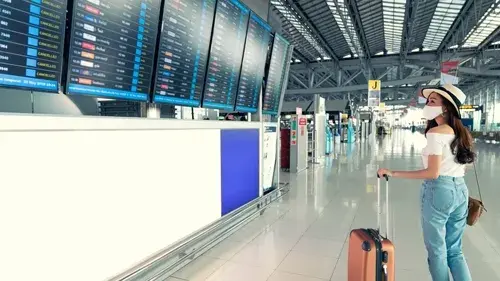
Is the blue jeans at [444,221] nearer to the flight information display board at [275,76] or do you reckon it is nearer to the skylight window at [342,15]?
the flight information display board at [275,76]

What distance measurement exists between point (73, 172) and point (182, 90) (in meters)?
1.36

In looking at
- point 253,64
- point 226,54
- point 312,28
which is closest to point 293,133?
point 253,64

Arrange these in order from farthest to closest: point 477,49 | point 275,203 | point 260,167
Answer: point 477,49 < point 275,203 < point 260,167

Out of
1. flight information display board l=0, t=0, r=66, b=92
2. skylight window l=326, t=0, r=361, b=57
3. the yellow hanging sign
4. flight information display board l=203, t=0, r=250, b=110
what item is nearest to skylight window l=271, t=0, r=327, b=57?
skylight window l=326, t=0, r=361, b=57

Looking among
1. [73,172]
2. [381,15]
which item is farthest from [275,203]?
[381,15]

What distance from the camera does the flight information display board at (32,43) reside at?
63.9 inches

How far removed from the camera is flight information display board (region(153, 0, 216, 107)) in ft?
8.91

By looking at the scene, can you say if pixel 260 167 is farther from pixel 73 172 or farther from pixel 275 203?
pixel 73 172

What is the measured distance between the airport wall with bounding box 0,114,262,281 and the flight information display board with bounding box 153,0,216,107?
0.93 ft

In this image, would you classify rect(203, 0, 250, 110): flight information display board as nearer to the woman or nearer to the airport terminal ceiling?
the woman

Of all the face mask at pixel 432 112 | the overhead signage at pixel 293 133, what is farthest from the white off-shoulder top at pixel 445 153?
the overhead signage at pixel 293 133

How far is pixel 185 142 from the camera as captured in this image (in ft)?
9.80

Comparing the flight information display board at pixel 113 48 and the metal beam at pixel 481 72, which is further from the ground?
the metal beam at pixel 481 72

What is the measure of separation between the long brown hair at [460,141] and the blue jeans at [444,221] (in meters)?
0.16
